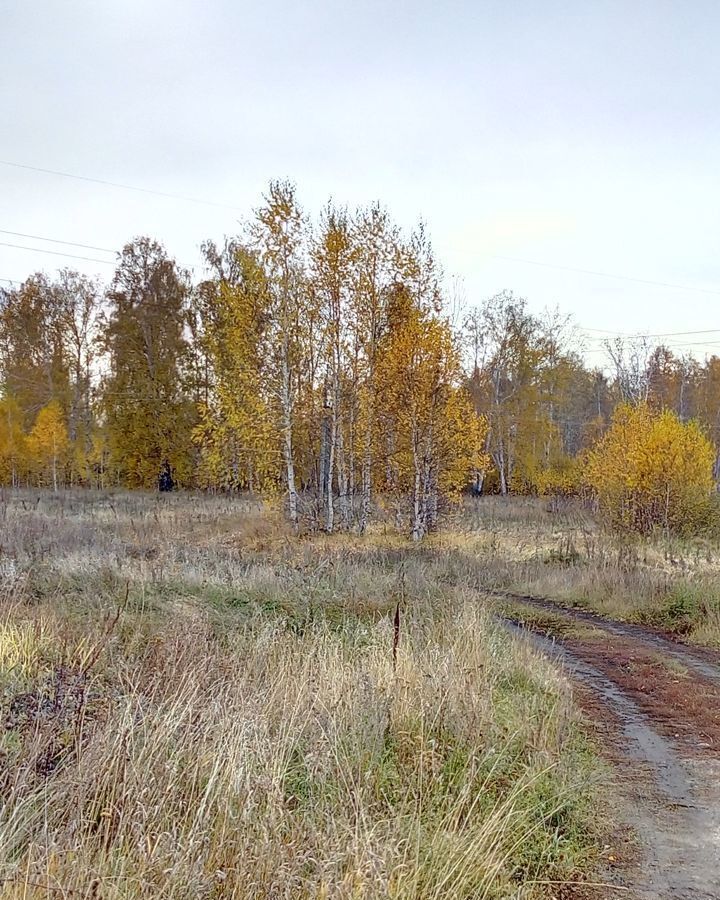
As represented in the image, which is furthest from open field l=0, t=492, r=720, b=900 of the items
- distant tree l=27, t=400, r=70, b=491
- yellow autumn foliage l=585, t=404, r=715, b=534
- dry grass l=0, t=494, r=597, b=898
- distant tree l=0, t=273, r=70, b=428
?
distant tree l=0, t=273, r=70, b=428

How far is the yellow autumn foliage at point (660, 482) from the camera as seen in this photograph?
18844mm

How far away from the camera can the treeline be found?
20.5 metres

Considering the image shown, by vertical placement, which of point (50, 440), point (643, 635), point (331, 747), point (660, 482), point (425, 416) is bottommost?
point (643, 635)

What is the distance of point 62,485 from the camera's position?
40250 mm

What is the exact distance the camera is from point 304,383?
21844 mm

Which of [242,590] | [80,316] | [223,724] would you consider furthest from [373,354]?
[80,316]

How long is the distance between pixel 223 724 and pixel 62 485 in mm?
40273

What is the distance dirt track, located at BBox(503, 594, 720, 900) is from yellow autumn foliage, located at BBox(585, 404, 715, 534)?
9150 millimetres

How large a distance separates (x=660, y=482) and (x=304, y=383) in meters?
11.0

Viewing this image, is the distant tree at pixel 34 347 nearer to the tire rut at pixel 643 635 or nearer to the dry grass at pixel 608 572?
the dry grass at pixel 608 572

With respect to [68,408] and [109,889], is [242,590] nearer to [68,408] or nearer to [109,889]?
[109,889]

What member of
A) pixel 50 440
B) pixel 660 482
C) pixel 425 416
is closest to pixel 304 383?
pixel 425 416

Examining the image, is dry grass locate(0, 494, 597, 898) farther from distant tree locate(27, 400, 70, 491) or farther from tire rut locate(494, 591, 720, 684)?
distant tree locate(27, 400, 70, 491)

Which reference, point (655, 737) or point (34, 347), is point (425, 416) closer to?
point (655, 737)
